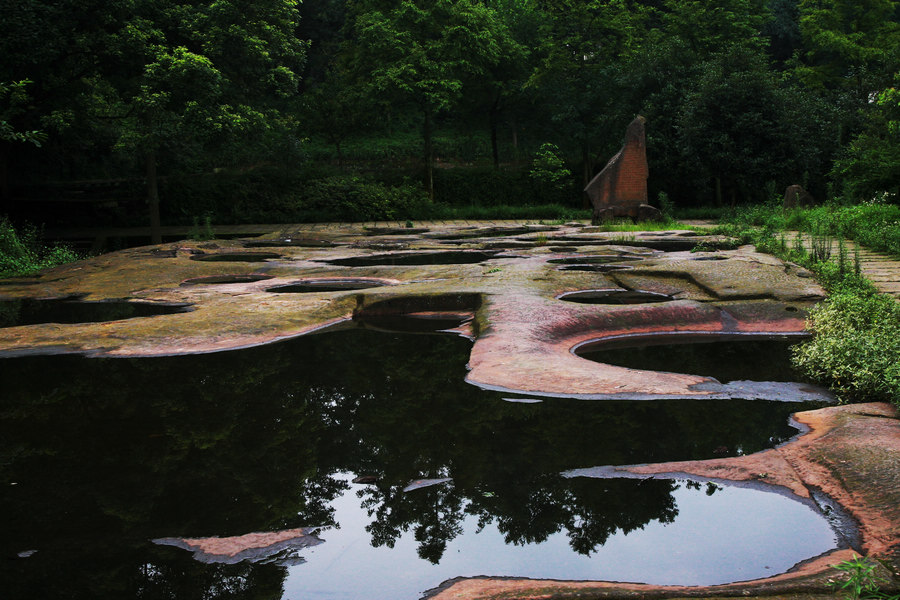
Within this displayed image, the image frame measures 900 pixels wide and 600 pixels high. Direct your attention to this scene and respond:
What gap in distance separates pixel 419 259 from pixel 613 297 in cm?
413

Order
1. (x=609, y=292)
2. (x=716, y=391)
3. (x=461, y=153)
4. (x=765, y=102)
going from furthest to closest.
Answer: (x=461, y=153)
(x=765, y=102)
(x=609, y=292)
(x=716, y=391)

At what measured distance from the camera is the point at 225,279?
8484mm

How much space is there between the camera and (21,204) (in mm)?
22812

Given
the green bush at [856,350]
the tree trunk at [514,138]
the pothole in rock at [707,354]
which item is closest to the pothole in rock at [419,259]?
the pothole in rock at [707,354]

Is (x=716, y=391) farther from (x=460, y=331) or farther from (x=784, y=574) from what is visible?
(x=460, y=331)

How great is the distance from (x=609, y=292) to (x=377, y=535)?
4.91 meters

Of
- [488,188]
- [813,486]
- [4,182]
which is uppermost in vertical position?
[4,182]

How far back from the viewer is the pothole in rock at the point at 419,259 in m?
9.73

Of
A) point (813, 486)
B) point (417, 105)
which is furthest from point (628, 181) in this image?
point (813, 486)

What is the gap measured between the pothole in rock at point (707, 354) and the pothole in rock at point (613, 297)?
1.12m

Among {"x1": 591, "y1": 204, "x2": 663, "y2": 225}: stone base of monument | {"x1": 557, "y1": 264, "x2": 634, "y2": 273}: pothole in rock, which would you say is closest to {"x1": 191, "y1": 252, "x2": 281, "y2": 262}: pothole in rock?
{"x1": 557, "y1": 264, "x2": 634, "y2": 273}: pothole in rock

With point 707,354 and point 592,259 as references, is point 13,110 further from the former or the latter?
point 707,354

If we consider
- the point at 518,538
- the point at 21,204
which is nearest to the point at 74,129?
the point at 21,204

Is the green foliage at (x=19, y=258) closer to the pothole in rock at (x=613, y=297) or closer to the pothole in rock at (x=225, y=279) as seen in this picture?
the pothole in rock at (x=225, y=279)
